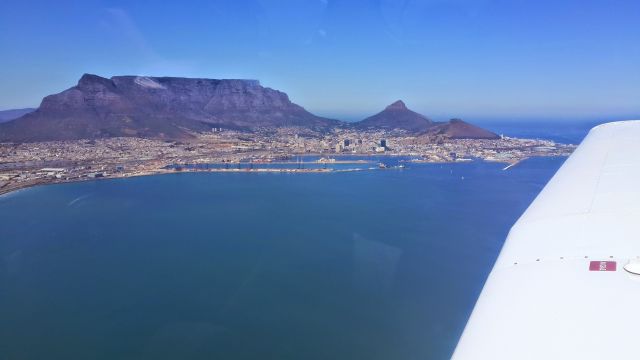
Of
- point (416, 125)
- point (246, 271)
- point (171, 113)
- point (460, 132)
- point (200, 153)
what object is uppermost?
point (171, 113)

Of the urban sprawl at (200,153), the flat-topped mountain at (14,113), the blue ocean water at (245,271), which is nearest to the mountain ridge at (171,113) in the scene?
the urban sprawl at (200,153)

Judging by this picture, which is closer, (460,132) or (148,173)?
(148,173)

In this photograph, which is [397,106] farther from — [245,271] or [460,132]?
[245,271]

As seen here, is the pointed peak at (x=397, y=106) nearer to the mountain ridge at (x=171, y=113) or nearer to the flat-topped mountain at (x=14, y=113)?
the mountain ridge at (x=171, y=113)

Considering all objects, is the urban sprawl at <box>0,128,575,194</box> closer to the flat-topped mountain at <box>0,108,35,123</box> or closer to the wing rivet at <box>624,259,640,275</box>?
the wing rivet at <box>624,259,640,275</box>

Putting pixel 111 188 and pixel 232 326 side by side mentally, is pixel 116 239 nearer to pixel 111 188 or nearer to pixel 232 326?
pixel 232 326

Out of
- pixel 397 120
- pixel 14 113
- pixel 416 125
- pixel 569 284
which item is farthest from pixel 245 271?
pixel 14 113

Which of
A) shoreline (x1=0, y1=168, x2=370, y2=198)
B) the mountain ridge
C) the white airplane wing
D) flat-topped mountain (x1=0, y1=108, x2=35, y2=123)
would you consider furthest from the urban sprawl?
flat-topped mountain (x1=0, y1=108, x2=35, y2=123)
